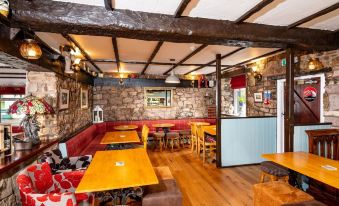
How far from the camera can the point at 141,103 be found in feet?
23.1

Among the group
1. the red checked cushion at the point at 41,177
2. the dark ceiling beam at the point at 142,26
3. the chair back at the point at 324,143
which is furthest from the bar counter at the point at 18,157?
the chair back at the point at 324,143

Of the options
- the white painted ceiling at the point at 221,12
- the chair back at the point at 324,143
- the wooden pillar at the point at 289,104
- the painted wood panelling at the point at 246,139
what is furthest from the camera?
the painted wood panelling at the point at 246,139

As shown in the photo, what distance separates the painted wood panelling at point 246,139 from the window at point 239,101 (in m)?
1.97

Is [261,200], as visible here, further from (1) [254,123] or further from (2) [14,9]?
(2) [14,9]

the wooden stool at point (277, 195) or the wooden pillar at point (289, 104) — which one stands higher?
the wooden pillar at point (289, 104)

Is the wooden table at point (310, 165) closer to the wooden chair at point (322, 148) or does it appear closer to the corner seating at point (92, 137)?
the wooden chair at point (322, 148)

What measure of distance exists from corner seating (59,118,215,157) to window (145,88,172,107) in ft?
2.28

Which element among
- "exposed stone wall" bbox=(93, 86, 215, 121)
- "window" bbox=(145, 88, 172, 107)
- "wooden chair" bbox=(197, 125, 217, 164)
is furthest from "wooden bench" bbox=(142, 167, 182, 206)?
"window" bbox=(145, 88, 172, 107)

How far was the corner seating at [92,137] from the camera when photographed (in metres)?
3.58

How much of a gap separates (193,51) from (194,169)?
247 centimetres

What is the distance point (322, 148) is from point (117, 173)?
8.97 ft

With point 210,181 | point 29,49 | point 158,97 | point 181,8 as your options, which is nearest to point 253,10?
point 181,8

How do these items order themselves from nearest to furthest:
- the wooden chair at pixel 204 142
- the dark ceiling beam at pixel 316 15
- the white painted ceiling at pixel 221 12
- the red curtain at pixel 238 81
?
1. the white painted ceiling at pixel 221 12
2. the dark ceiling beam at pixel 316 15
3. the wooden chair at pixel 204 142
4. the red curtain at pixel 238 81

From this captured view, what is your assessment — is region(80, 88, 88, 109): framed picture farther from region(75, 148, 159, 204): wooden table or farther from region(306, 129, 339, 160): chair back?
region(306, 129, 339, 160): chair back
